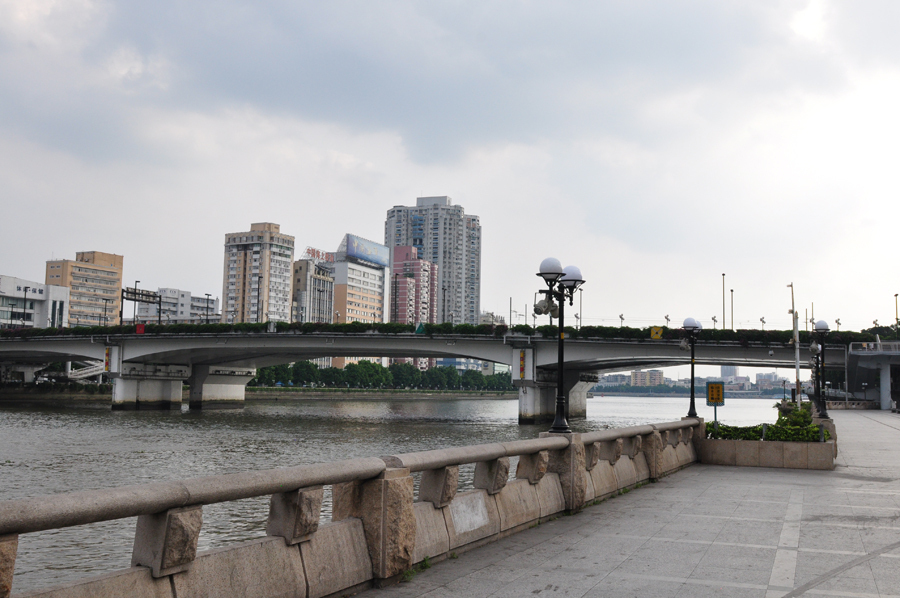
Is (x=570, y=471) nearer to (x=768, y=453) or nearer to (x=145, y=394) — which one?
(x=768, y=453)

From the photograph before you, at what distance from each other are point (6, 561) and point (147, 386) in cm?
8351

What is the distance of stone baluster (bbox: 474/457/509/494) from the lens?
979 cm

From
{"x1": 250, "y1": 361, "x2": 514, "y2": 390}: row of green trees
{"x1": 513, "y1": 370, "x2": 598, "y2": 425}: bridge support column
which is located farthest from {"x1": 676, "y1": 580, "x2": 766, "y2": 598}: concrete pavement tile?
{"x1": 250, "y1": 361, "x2": 514, "y2": 390}: row of green trees

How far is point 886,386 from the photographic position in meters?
79.4

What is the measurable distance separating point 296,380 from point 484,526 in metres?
141

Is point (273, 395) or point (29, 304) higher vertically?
point (29, 304)

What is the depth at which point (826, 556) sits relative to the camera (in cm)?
930

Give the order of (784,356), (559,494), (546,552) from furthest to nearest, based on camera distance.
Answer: (784,356), (559,494), (546,552)

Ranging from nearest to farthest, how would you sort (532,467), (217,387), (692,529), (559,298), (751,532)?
(751,532)
(692,529)
(532,467)
(559,298)
(217,387)

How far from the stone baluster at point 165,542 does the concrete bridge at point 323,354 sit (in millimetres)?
60543

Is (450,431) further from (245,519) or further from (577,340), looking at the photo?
(245,519)

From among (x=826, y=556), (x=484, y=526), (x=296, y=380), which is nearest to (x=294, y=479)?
(x=484, y=526)

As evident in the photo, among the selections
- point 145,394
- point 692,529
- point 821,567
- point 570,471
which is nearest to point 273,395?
point 145,394

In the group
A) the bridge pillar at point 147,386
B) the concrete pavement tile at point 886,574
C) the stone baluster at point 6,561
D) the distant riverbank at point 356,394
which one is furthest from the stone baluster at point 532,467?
the distant riverbank at point 356,394
